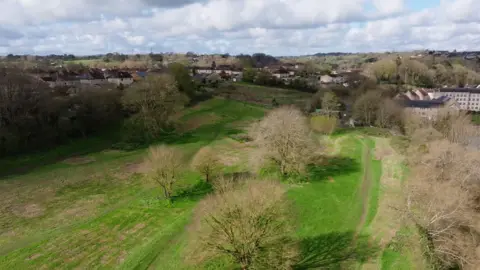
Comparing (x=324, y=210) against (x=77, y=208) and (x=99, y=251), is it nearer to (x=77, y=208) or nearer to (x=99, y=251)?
(x=99, y=251)

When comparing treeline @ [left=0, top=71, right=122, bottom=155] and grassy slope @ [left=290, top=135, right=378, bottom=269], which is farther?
treeline @ [left=0, top=71, right=122, bottom=155]

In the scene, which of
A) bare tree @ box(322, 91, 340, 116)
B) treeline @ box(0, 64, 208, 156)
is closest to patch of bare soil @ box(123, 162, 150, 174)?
treeline @ box(0, 64, 208, 156)

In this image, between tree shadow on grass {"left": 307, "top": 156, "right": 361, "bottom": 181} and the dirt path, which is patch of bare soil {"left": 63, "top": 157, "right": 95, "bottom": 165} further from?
the dirt path

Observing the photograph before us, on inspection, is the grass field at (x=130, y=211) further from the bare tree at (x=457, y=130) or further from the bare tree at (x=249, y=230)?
the bare tree at (x=457, y=130)

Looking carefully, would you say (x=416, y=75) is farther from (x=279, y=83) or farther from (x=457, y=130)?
(x=457, y=130)

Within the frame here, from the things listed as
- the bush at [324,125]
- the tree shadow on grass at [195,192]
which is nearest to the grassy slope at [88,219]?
the tree shadow on grass at [195,192]

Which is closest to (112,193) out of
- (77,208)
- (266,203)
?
(77,208)
